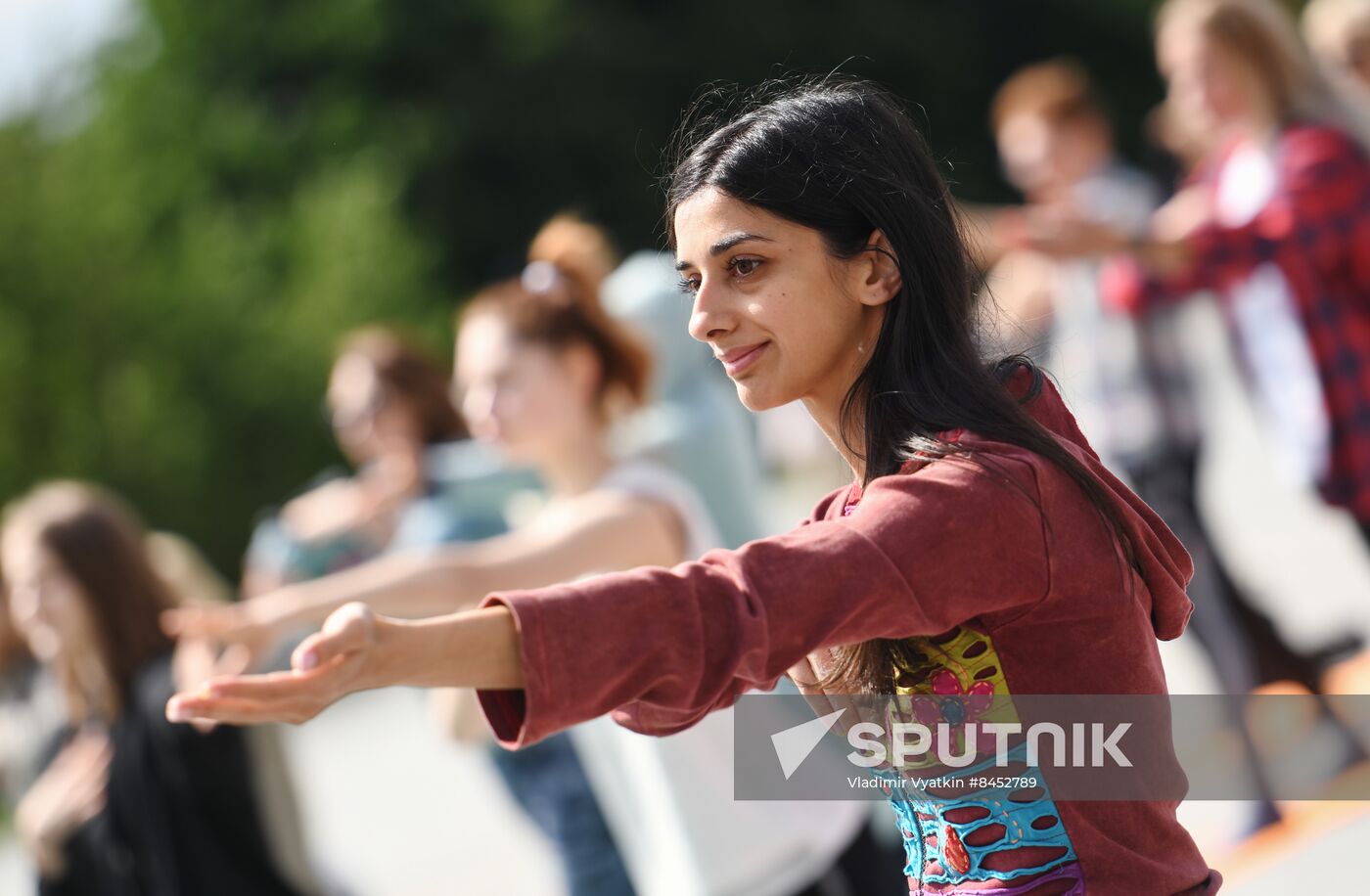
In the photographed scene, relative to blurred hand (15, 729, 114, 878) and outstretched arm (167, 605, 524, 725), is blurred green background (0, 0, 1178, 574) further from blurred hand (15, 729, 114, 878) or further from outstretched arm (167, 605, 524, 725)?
blurred hand (15, 729, 114, 878)

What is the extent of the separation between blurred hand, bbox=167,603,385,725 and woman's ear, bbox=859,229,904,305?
0.63 metres

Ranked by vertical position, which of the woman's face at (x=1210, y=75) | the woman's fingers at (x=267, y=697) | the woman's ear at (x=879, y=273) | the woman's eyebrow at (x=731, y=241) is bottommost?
the woman's fingers at (x=267, y=697)

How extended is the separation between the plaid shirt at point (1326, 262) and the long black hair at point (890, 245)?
7.51ft

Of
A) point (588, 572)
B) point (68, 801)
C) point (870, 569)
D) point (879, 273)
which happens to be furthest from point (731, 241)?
point (68, 801)

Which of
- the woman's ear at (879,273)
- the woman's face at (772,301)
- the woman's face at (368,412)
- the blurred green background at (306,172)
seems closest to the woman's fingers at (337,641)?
the woman's face at (772,301)

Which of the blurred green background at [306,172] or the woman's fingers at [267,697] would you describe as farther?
the blurred green background at [306,172]

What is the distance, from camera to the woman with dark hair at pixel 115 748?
3.98 m

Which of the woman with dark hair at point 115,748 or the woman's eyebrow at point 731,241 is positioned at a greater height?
the woman's eyebrow at point 731,241

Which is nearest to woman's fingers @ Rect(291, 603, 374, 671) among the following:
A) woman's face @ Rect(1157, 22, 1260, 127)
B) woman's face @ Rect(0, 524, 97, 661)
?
woman's face @ Rect(0, 524, 97, 661)

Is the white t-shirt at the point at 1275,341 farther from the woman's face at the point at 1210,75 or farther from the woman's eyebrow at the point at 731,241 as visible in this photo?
the woman's eyebrow at the point at 731,241

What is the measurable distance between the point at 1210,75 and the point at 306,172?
15.3 meters

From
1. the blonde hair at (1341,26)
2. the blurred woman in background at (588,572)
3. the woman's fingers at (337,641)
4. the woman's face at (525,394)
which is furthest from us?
the blonde hair at (1341,26)

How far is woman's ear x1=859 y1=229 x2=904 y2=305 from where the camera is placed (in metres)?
1.71

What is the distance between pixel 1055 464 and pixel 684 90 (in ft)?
73.0
